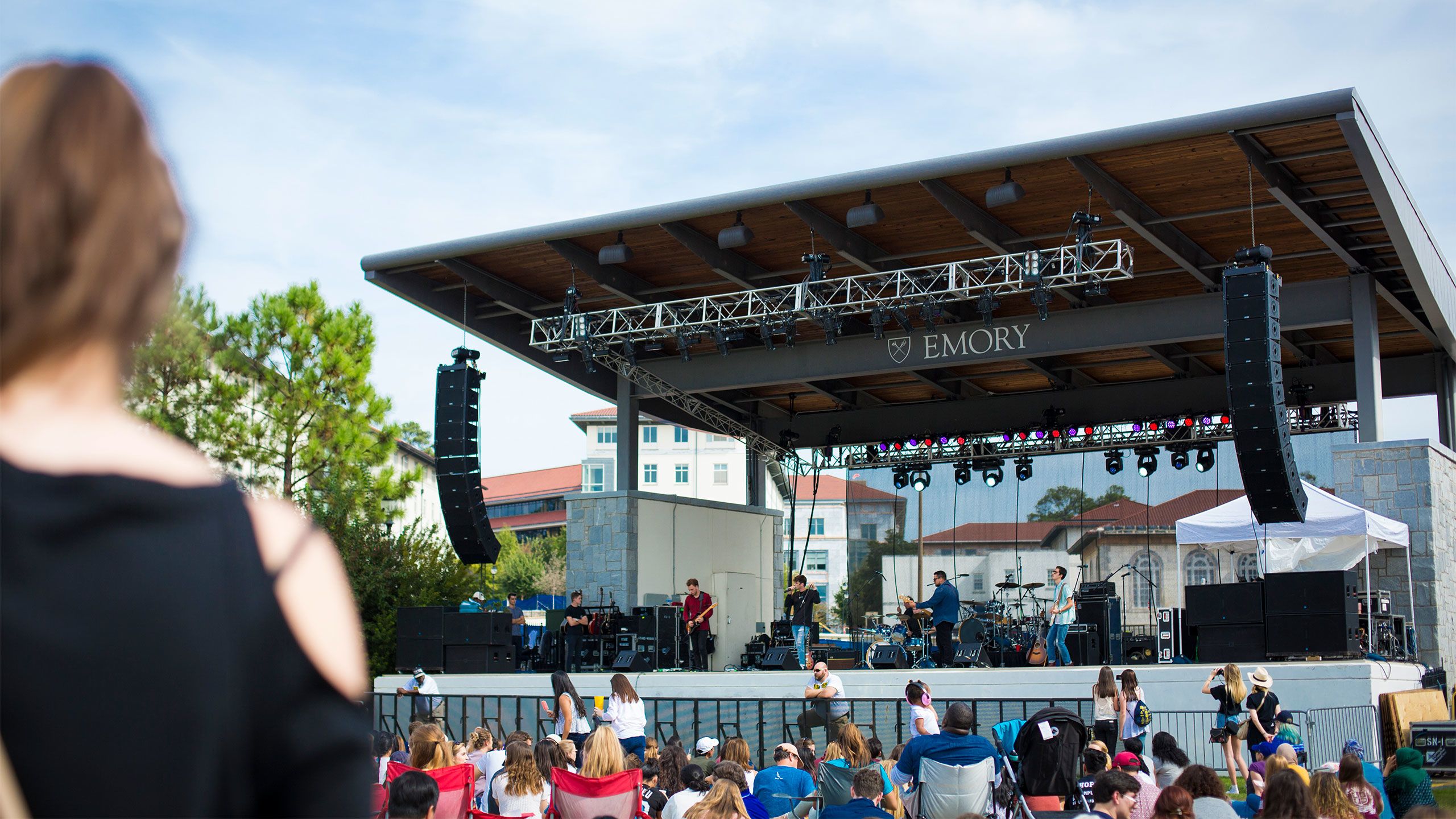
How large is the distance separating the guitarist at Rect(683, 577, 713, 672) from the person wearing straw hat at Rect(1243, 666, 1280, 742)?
30.3 ft

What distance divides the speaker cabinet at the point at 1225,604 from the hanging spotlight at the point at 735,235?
6.56 metres

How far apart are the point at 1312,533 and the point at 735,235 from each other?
24.9 ft

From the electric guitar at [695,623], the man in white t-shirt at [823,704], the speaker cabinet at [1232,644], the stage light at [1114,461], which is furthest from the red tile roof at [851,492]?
the man in white t-shirt at [823,704]

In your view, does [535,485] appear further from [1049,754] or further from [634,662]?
[1049,754]

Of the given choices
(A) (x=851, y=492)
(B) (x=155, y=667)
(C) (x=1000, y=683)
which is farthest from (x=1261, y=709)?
(A) (x=851, y=492)

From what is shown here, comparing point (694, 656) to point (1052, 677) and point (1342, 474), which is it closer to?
point (1052, 677)

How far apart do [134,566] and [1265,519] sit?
13.6 meters

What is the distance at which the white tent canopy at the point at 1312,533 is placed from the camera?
14.5 metres

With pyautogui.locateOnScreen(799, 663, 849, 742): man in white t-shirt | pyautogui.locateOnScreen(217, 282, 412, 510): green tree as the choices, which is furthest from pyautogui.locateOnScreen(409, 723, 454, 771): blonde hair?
pyautogui.locateOnScreen(217, 282, 412, 510): green tree

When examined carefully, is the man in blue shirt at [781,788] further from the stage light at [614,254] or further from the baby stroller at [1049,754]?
the stage light at [614,254]

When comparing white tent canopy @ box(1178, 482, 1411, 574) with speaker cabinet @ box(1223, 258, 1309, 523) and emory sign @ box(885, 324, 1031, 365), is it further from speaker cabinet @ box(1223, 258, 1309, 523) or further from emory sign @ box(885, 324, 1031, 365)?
emory sign @ box(885, 324, 1031, 365)

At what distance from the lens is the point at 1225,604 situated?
1384 cm

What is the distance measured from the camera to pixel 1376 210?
14195mm

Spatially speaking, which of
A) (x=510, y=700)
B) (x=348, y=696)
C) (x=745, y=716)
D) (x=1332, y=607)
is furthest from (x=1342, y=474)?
(x=348, y=696)
